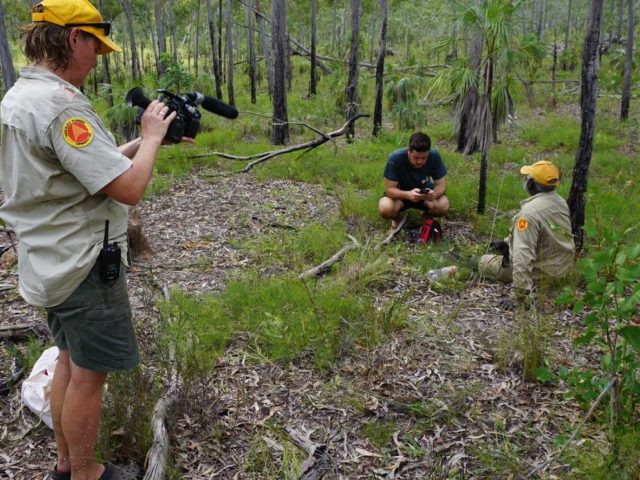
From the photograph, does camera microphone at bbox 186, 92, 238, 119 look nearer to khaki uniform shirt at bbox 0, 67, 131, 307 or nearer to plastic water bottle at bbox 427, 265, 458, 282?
khaki uniform shirt at bbox 0, 67, 131, 307

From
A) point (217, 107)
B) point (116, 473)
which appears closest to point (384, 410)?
point (116, 473)

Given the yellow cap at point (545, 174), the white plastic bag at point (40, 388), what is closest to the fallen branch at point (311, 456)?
the white plastic bag at point (40, 388)

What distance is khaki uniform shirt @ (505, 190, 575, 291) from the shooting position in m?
4.32

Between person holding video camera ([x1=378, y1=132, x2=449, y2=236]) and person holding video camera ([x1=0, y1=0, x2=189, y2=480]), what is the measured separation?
13.3 feet

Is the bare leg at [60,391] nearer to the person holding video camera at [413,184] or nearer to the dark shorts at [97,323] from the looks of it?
the dark shorts at [97,323]

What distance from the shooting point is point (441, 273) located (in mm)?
4871

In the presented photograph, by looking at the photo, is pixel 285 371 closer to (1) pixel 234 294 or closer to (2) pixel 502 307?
(1) pixel 234 294

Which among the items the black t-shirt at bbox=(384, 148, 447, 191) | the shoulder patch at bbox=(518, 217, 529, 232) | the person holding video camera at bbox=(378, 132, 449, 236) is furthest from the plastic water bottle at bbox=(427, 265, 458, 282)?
the black t-shirt at bbox=(384, 148, 447, 191)

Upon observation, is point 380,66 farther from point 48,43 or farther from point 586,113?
point 48,43

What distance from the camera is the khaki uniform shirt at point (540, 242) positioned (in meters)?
4.32

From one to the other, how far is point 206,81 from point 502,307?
57.3ft

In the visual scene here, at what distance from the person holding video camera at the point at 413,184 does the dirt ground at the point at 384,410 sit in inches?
62.7

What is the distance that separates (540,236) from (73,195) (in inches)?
144

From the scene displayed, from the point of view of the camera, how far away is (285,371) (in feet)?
11.7
